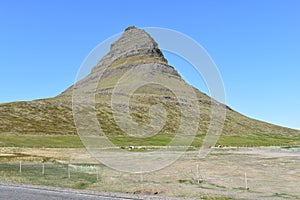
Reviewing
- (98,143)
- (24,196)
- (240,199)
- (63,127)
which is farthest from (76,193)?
(63,127)

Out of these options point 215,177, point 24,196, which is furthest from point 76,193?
point 215,177

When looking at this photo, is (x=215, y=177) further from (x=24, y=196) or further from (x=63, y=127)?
(x=63, y=127)

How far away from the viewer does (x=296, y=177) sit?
4778 cm

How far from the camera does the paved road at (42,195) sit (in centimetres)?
2645

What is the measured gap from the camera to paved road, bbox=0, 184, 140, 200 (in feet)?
86.8

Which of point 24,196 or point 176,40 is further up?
point 176,40

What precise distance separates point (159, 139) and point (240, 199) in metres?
148

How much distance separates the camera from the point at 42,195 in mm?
28000

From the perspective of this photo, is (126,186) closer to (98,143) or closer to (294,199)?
(294,199)

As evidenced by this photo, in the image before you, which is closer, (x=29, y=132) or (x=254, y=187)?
(x=254, y=187)

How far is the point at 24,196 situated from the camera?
27500 mm

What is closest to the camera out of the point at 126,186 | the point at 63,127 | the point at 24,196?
the point at 24,196

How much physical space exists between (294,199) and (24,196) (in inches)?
770

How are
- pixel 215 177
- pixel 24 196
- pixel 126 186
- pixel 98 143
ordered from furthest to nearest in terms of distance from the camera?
pixel 98 143
pixel 215 177
pixel 126 186
pixel 24 196
